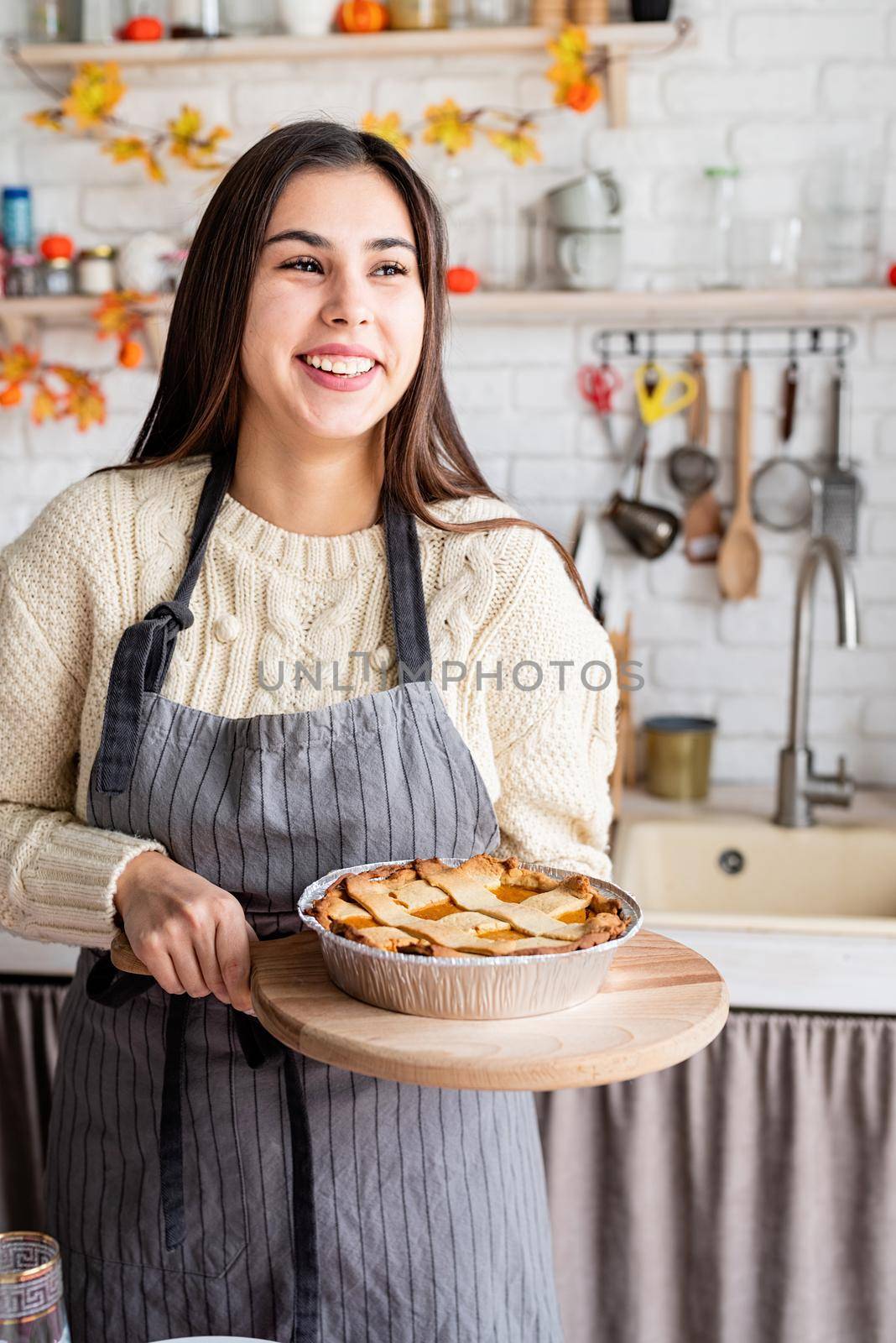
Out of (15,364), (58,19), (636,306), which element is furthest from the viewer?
(15,364)

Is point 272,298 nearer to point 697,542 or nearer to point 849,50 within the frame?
point 697,542

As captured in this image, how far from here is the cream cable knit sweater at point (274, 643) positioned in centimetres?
120

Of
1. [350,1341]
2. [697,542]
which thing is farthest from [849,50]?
[350,1341]

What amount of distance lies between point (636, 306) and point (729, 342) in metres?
0.23

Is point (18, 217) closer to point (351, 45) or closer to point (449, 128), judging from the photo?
point (351, 45)

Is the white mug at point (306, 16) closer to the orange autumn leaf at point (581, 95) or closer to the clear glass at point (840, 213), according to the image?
the orange autumn leaf at point (581, 95)

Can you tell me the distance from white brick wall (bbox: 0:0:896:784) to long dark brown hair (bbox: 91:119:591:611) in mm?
1091

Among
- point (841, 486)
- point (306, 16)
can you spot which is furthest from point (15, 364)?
point (841, 486)

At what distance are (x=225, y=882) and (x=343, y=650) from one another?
0.23 meters

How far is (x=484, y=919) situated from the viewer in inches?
37.5

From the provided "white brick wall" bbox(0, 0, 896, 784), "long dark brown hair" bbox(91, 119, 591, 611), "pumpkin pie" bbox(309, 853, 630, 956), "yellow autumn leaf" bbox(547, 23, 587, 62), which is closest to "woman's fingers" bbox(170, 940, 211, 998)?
"pumpkin pie" bbox(309, 853, 630, 956)

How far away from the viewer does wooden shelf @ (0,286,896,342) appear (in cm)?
219

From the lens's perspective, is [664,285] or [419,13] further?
[664,285]

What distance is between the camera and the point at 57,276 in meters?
2.39
